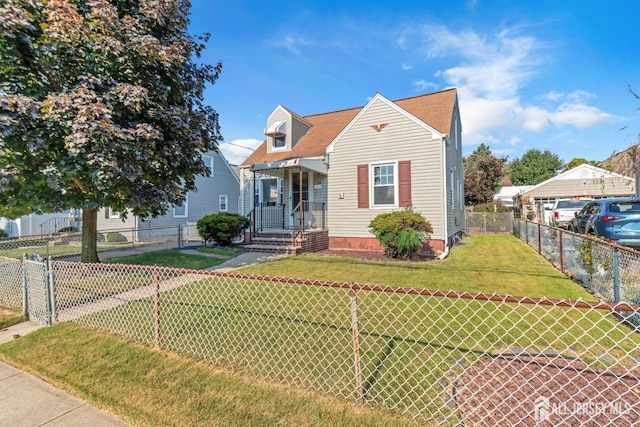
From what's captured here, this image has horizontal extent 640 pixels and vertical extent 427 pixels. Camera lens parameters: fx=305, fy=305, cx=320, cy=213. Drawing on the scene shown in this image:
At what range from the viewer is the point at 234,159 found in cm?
3475

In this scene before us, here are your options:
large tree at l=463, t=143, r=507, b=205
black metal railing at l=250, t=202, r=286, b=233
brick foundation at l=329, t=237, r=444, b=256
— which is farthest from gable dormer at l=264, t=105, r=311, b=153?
large tree at l=463, t=143, r=507, b=205

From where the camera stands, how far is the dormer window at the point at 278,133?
14250 mm

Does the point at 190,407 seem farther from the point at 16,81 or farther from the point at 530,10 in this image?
the point at 530,10

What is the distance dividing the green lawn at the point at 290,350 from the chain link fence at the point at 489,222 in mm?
14846

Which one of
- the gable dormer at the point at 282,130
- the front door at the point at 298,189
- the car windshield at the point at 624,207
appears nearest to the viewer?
the car windshield at the point at 624,207

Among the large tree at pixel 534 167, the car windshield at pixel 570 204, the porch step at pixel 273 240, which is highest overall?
the large tree at pixel 534 167

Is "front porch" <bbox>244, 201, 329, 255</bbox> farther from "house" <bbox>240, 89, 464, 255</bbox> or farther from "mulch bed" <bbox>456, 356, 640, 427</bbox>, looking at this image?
"mulch bed" <bbox>456, 356, 640, 427</bbox>

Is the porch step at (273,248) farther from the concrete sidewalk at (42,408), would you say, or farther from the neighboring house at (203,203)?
the neighboring house at (203,203)

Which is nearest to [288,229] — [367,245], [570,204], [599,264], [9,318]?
[367,245]

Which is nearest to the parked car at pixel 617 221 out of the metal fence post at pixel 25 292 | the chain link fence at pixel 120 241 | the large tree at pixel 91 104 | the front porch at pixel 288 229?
the front porch at pixel 288 229

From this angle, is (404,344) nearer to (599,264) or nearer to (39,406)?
(39,406)

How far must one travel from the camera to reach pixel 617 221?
771cm

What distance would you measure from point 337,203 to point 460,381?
947 centimetres

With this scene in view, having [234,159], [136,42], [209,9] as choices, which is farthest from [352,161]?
[234,159]
